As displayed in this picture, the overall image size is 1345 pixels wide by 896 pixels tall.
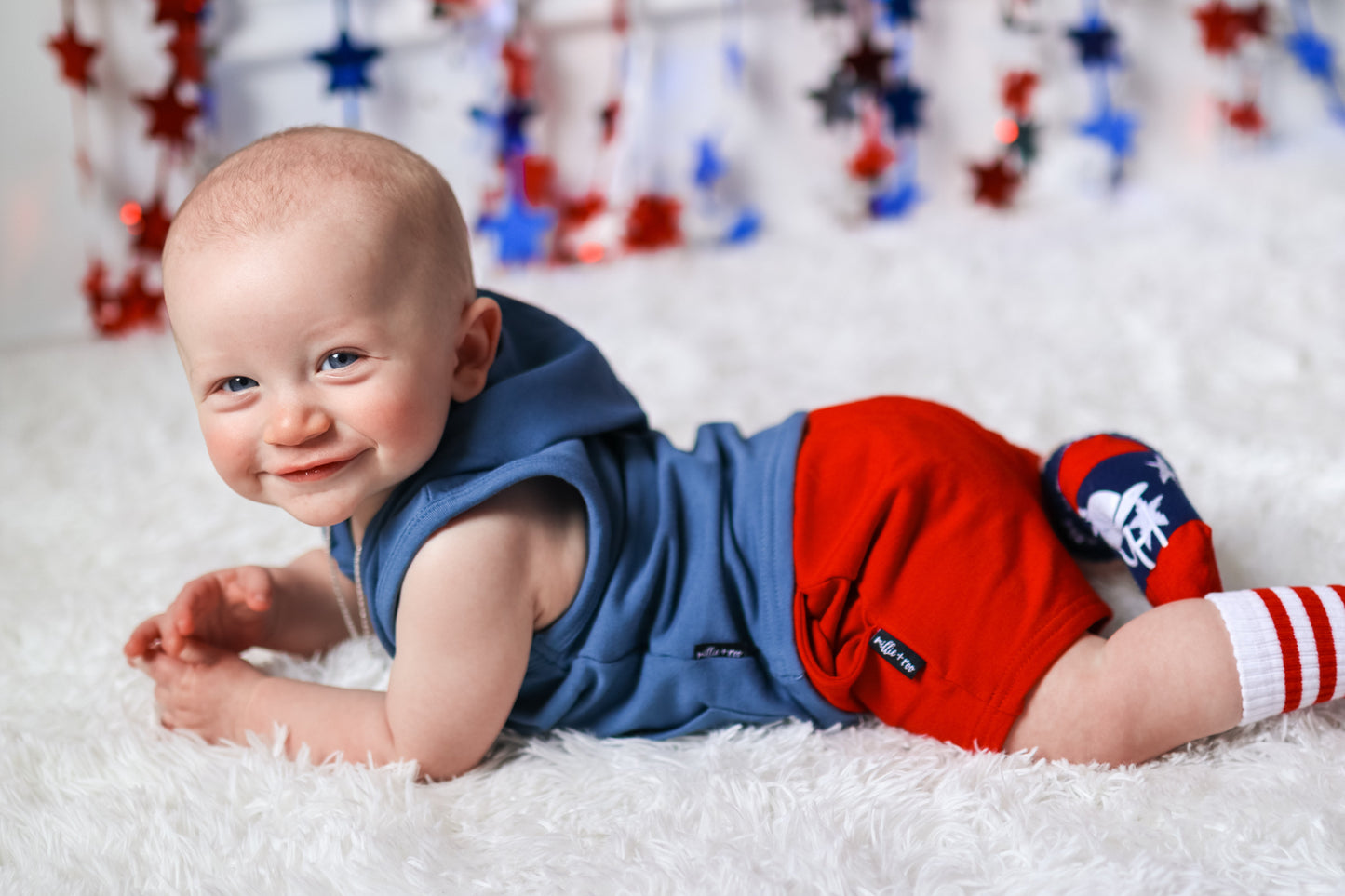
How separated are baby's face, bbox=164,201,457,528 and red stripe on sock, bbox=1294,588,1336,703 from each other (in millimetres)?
615

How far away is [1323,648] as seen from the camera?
2.52 feet

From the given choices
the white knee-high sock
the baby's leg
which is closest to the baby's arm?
the baby's leg

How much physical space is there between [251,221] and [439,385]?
165 mm

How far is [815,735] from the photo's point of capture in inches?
34.7

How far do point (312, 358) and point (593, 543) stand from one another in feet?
0.79

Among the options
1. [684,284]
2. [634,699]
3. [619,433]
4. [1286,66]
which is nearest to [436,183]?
[619,433]

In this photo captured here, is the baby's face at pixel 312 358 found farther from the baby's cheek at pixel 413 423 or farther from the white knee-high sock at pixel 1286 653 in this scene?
the white knee-high sock at pixel 1286 653

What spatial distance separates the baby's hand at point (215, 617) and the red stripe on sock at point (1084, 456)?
2.17 ft

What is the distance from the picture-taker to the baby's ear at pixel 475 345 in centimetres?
85

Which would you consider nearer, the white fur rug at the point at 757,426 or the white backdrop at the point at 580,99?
the white fur rug at the point at 757,426

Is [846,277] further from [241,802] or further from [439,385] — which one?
[241,802]

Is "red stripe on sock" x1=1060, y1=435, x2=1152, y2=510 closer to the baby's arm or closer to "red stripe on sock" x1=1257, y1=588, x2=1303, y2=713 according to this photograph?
"red stripe on sock" x1=1257, y1=588, x2=1303, y2=713

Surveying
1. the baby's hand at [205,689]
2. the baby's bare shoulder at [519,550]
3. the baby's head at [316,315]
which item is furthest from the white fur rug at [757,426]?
the baby's head at [316,315]

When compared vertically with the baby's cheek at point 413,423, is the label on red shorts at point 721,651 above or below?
below
